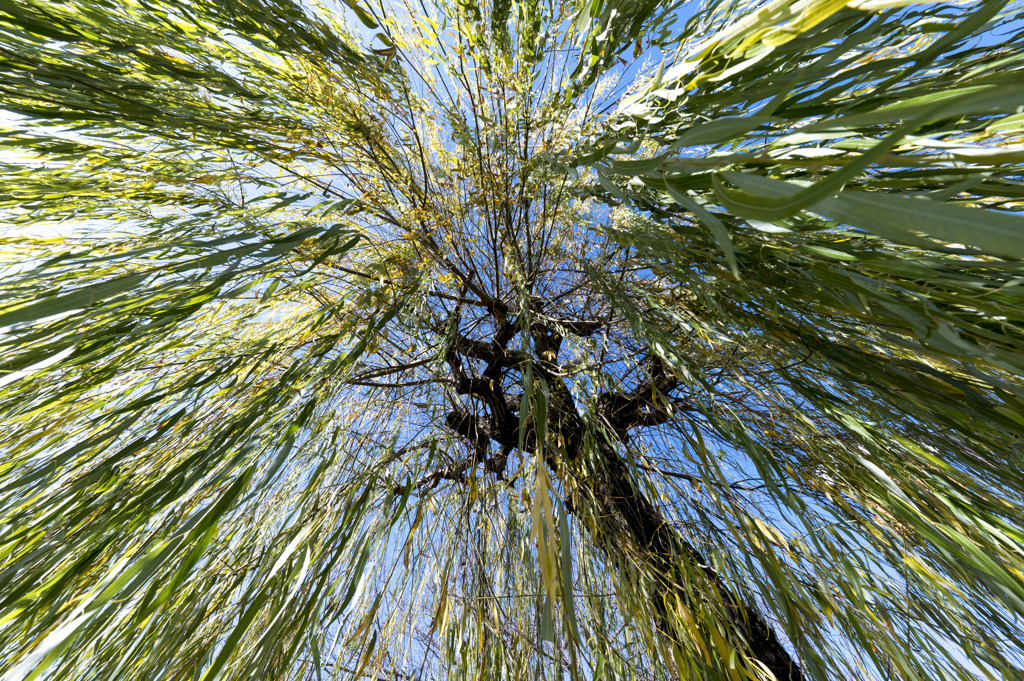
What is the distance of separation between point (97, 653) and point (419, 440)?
0.69 metres

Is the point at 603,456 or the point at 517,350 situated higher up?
the point at 517,350

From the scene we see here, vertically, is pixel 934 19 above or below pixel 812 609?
above

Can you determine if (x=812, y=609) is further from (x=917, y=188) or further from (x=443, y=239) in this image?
(x=443, y=239)

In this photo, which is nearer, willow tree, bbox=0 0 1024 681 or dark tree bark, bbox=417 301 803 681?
willow tree, bbox=0 0 1024 681

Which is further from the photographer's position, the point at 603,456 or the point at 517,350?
the point at 517,350

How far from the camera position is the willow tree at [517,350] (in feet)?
2.08

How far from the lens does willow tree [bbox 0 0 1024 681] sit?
633 mm

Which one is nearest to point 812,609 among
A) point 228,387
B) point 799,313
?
point 799,313

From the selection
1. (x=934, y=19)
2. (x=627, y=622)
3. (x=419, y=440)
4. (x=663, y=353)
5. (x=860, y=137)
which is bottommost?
(x=627, y=622)

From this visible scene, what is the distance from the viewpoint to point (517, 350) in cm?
125

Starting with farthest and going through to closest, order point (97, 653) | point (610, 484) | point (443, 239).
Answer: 1. point (443, 239)
2. point (610, 484)
3. point (97, 653)

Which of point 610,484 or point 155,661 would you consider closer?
point 155,661

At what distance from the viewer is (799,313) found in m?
0.83

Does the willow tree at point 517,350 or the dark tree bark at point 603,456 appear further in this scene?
the dark tree bark at point 603,456
